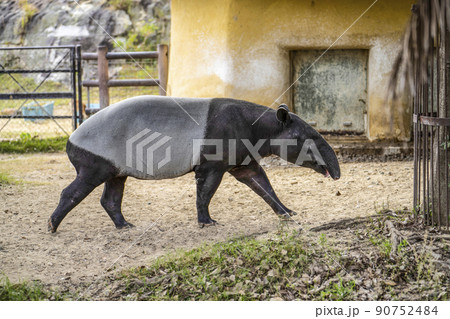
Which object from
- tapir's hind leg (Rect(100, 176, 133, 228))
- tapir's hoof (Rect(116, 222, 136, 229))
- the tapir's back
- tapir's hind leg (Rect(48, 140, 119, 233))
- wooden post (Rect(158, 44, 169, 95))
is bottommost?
tapir's hoof (Rect(116, 222, 136, 229))

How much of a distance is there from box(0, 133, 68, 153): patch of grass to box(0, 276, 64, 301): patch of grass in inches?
332

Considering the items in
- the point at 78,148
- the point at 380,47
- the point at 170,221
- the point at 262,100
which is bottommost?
the point at 170,221

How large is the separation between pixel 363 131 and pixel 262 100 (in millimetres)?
2022

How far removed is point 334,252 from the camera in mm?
4875

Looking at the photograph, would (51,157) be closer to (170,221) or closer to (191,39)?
(191,39)

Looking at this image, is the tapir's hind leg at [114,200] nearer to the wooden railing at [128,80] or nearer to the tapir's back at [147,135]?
the tapir's back at [147,135]

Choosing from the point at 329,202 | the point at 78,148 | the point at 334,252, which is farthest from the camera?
the point at 329,202

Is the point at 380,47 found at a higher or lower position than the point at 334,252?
higher

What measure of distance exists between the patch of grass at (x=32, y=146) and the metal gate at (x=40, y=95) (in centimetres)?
50

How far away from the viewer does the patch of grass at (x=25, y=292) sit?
14.6 feet

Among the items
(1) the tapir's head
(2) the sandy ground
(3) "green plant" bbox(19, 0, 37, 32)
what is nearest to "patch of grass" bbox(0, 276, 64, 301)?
(2) the sandy ground

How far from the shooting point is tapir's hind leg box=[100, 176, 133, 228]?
6.44m

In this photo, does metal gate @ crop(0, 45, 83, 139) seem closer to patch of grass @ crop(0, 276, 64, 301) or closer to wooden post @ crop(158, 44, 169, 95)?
wooden post @ crop(158, 44, 169, 95)

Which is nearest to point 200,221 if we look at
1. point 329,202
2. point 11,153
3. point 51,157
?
point 329,202
